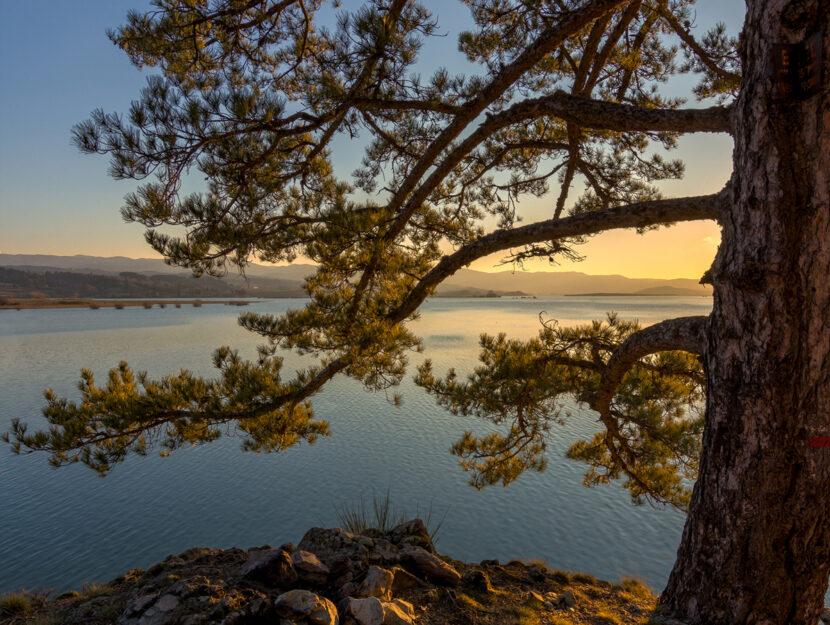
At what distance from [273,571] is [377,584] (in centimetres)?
56

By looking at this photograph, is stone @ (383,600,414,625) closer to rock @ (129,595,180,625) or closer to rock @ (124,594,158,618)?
rock @ (129,595,180,625)

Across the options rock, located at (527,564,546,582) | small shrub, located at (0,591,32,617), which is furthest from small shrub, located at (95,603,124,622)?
rock, located at (527,564,546,582)

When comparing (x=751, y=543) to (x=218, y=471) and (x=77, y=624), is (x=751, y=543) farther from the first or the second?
(x=218, y=471)

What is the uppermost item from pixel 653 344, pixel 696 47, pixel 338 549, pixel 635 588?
pixel 696 47

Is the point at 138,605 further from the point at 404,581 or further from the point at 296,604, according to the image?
the point at 404,581

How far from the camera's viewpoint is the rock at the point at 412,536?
2955mm

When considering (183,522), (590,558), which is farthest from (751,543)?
(183,522)

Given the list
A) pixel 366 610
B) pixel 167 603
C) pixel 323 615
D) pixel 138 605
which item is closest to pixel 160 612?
pixel 167 603

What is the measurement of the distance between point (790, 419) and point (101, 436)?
376 cm

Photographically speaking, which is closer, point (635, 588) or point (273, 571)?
point (273, 571)

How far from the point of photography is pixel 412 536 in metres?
3.05

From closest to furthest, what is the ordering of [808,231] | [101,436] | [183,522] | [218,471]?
[808,231] → [101,436] → [183,522] → [218,471]

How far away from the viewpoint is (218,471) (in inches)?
281

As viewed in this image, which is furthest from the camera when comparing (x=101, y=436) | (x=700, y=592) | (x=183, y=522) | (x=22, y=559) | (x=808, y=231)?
(x=183, y=522)
